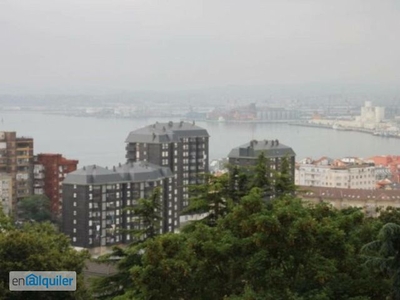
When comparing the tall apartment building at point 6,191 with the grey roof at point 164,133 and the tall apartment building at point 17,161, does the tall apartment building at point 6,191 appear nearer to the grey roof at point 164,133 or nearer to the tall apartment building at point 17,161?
the tall apartment building at point 17,161

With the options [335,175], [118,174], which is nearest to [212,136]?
[335,175]

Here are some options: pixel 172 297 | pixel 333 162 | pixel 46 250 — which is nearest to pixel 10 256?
pixel 46 250

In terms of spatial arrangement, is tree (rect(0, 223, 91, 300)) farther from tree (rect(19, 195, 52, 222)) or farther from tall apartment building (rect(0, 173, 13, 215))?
tall apartment building (rect(0, 173, 13, 215))

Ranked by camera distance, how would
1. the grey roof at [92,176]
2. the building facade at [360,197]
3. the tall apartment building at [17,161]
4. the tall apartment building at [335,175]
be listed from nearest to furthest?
1. the grey roof at [92,176]
2. the tall apartment building at [17,161]
3. the building facade at [360,197]
4. the tall apartment building at [335,175]

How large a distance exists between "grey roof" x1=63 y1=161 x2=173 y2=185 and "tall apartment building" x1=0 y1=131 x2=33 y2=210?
52.7 inches

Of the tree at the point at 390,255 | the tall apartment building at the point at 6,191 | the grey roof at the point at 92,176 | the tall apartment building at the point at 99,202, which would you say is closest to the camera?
the tree at the point at 390,255

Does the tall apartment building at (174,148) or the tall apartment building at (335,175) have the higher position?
the tall apartment building at (174,148)

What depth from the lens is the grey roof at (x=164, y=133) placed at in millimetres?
10594

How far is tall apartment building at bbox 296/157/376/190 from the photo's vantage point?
14.0 m

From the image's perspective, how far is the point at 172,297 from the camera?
229 centimetres

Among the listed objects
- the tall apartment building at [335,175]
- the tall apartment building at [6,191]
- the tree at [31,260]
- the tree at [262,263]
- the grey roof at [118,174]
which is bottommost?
the tall apartment building at [335,175]

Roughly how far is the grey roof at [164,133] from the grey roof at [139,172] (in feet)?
3.92

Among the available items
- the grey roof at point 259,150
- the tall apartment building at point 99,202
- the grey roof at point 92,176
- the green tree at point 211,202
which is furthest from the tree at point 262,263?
the grey roof at point 259,150

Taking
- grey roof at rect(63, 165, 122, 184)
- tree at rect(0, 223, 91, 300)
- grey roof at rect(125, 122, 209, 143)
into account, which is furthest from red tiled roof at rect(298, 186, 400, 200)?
tree at rect(0, 223, 91, 300)
